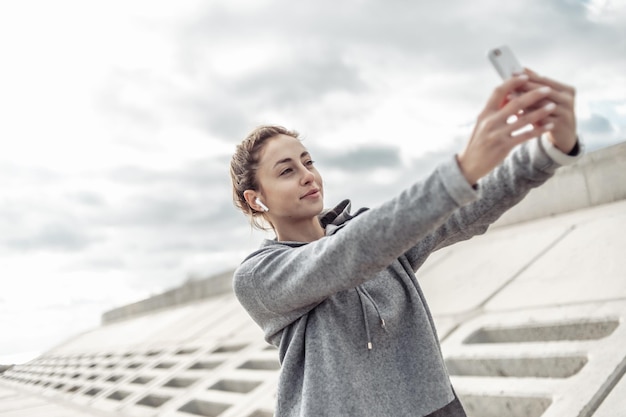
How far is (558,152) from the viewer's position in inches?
41.1

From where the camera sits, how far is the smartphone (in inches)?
37.2

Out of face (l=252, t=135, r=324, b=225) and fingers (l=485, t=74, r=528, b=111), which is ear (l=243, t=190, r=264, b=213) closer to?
face (l=252, t=135, r=324, b=225)

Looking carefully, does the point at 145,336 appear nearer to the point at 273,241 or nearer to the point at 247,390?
the point at 247,390

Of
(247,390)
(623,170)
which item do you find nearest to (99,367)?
(247,390)

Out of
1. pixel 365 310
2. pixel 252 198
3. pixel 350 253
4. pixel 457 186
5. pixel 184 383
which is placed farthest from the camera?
pixel 184 383

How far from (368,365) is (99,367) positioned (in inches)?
239

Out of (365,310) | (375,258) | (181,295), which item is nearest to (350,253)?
(375,258)

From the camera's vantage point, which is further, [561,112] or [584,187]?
[584,187]

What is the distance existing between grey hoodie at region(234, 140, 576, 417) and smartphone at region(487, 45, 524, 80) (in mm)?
197

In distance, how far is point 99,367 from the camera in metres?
6.39

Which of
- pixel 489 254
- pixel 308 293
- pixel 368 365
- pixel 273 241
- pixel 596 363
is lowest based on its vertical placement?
pixel 596 363

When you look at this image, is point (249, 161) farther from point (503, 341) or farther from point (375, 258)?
point (503, 341)

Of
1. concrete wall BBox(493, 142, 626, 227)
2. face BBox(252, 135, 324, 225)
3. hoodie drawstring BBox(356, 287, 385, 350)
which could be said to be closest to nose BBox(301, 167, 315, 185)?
face BBox(252, 135, 324, 225)

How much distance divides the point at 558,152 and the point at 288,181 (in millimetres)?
588
